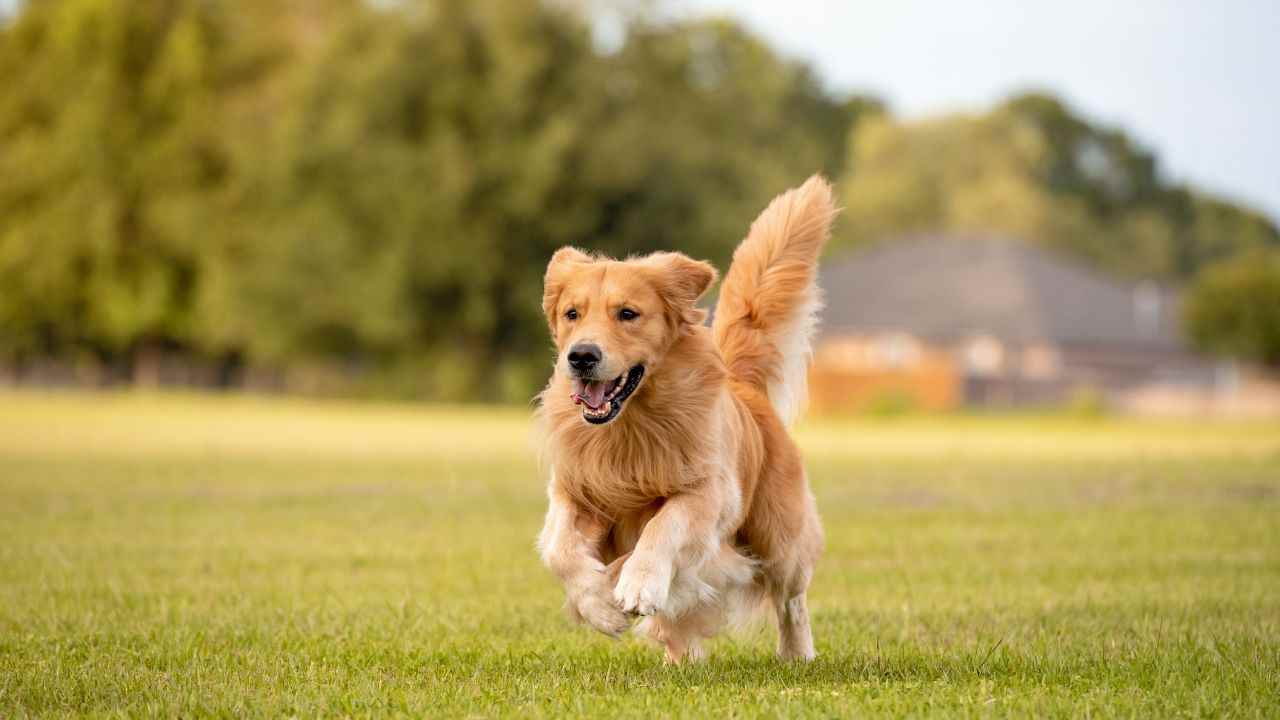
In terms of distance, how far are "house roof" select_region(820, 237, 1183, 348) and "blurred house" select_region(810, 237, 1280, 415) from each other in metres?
0.05

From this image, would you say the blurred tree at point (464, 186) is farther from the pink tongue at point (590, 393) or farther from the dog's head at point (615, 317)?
A: the pink tongue at point (590, 393)

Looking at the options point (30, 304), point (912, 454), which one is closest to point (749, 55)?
point (30, 304)

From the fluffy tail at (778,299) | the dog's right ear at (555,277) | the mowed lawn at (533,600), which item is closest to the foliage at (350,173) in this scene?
the mowed lawn at (533,600)

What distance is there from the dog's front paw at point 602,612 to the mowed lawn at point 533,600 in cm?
25

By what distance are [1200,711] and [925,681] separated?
3.62 feet

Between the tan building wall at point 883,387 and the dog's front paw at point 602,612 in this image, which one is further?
the tan building wall at point 883,387

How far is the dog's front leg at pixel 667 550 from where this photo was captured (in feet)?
19.5

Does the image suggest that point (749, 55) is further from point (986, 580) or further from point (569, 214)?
point (986, 580)

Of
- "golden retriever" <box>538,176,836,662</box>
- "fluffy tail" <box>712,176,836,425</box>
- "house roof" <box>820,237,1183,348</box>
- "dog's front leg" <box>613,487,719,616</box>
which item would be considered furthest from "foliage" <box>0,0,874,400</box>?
"dog's front leg" <box>613,487,719,616</box>

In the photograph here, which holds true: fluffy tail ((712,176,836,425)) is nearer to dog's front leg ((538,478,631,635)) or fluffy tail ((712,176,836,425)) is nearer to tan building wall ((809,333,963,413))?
dog's front leg ((538,478,631,635))

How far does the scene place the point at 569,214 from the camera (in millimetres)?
49312

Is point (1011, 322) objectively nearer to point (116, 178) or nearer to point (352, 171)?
point (352, 171)

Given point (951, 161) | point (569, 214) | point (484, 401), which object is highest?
point (951, 161)

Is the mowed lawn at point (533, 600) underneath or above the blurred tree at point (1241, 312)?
underneath
